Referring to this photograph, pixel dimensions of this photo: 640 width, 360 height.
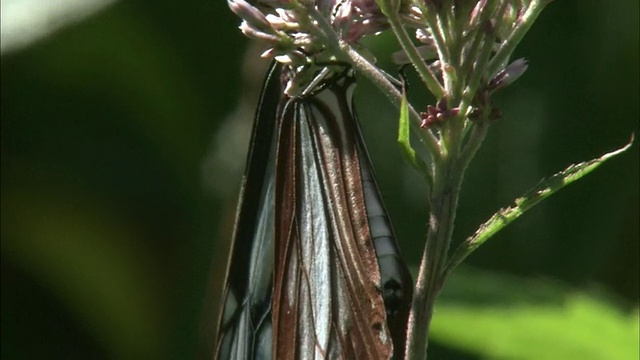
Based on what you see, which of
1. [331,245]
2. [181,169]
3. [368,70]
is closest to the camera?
[368,70]

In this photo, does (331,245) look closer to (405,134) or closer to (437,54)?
(437,54)

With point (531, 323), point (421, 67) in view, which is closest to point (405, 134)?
point (421, 67)

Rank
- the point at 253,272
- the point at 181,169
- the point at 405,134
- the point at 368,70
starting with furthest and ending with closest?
the point at 181,169 → the point at 253,272 → the point at 368,70 → the point at 405,134

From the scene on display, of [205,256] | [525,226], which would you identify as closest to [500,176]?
[525,226]

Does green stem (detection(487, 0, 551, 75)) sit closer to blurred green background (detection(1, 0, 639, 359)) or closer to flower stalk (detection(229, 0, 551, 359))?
flower stalk (detection(229, 0, 551, 359))

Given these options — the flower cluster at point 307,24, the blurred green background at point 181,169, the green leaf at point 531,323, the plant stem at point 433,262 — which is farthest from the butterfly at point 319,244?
the blurred green background at point 181,169

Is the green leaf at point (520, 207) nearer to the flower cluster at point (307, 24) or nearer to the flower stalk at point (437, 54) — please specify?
the flower stalk at point (437, 54)
